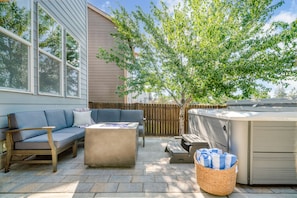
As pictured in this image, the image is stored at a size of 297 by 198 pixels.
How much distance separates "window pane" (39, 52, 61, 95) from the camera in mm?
3855

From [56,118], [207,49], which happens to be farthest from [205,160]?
[56,118]

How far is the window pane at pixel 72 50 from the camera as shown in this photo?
511cm

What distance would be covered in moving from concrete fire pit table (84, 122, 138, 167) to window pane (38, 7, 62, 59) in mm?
2362

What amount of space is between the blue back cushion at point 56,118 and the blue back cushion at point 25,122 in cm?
18

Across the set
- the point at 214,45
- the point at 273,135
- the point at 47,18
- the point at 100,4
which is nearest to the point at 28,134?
the point at 47,18

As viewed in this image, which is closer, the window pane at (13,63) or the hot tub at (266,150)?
the hot tub at (266,150)

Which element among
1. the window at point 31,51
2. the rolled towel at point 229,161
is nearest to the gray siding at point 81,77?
the window at point 31,51

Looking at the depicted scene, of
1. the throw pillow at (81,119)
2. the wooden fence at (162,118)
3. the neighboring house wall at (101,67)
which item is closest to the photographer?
the throw pillow at (81,119)

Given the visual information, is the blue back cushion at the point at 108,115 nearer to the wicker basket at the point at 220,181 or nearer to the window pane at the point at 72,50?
the window pane at the point at 72,50

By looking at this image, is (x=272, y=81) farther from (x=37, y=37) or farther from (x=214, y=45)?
(x=37, y=37)

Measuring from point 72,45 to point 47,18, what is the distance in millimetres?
1367

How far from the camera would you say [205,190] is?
86.7 inches

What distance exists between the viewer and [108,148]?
9.90ft

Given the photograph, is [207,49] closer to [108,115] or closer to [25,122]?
[108,115]
